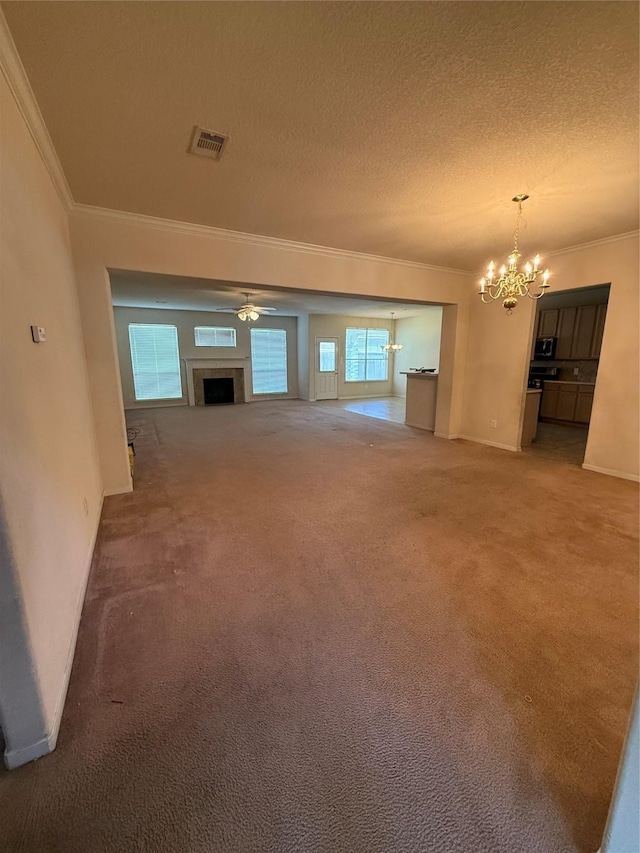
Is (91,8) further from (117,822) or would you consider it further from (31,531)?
(117,822)

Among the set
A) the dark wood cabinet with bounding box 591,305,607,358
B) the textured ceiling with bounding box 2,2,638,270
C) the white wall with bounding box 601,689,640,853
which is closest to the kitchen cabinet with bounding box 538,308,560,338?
the dark wood cabinet with bounding box 591,305,607,358

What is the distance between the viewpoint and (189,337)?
891 centimetres

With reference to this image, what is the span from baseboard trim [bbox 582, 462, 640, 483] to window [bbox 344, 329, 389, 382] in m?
7.18

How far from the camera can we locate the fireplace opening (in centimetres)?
923

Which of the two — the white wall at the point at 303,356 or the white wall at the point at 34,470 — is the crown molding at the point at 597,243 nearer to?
the white wall at the point at 34,470

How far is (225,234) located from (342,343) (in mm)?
6864

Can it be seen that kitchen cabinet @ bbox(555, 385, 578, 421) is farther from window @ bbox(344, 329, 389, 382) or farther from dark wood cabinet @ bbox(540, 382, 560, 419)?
window @ bbox(344, 329, 389, 382)

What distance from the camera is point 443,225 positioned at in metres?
3.38

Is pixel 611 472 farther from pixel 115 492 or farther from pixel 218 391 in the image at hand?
pixel 218 391

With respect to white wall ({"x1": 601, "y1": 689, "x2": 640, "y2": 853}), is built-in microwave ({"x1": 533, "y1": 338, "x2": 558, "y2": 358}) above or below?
above

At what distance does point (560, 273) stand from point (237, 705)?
17.7 feet

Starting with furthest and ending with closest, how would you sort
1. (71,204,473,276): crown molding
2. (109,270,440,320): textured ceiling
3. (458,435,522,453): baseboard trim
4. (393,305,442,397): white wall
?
(393,305,442,397): white wall → (109,270,440,320): textured ceiling → (458,435,522,453): baseboard trim → (71,204,473,276): crown molding

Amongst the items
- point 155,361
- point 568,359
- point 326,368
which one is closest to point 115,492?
point 155,361

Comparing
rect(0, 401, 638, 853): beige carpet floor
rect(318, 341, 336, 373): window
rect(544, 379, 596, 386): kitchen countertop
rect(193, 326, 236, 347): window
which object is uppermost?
rect(193, 326, 236, 347): window
